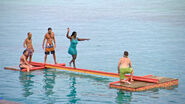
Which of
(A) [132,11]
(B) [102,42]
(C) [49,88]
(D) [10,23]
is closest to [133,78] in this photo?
(C) [49,88]

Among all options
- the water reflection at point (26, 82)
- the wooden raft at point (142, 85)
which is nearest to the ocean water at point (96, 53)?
the water reflection at point (26, 82)

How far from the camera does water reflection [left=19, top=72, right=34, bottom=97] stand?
53.1 ft

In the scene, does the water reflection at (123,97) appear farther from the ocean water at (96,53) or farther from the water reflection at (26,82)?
the water reflection at (26,82)

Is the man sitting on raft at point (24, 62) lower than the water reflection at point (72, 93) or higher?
higher

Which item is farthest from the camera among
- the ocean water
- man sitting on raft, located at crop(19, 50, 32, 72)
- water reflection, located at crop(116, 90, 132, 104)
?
man sitting on raft, located at crop(19, 50, 32, 72)

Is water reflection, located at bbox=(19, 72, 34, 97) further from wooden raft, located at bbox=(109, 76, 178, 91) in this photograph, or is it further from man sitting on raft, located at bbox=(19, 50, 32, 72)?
wooden raft, located at bbox=(109, 76, 178, 91)

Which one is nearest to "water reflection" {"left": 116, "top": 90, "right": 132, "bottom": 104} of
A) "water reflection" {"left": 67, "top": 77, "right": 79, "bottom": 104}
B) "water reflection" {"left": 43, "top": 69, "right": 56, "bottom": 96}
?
"water reflection" {"left": 67, "top": 77, "right": 79, "bottom": 104}

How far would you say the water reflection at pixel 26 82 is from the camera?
16.2m

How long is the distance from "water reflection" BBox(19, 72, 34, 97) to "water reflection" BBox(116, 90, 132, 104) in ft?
10.4

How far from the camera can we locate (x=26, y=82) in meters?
18.0

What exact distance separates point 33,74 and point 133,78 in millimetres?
4731

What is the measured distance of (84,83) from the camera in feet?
58.9

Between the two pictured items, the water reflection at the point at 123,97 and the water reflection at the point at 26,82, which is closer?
the water reflection at the point at 123,97

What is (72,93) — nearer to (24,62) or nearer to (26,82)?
(26,82)
